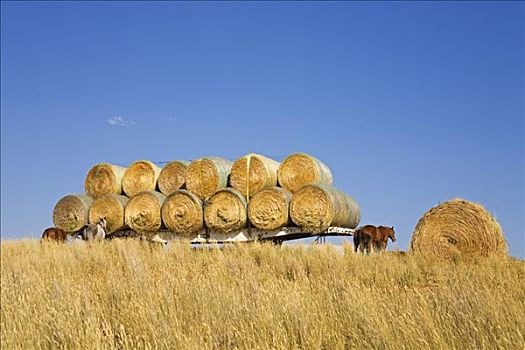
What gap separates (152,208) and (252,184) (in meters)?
2.75

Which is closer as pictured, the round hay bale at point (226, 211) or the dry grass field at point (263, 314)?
the dry grass field at point (263, 314)

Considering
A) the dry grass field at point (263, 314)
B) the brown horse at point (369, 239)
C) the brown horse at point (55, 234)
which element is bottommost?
the dry grass field at point (263, 314)

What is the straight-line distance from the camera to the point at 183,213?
1517 cm

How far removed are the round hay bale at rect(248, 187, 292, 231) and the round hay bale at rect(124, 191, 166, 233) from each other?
268 centimetres

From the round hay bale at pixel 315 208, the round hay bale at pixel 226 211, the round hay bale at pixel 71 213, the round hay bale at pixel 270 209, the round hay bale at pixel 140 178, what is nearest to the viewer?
the round hay bale at pixel 315 208

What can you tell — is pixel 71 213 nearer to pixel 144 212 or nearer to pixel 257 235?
pixel 144 212

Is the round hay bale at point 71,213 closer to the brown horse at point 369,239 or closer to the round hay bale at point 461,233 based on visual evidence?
the brown horse at point 369,239

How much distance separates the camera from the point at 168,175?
1666 cm

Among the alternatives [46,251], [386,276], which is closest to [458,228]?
[386,276]

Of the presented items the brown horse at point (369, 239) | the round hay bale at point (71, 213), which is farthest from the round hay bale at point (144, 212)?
the brown horse at point (369, 239)

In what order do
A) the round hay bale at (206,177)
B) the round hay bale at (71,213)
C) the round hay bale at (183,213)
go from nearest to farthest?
the round hay bale at (183,213) → the round hay bale at (206,177) → the round hay bale at (71,213)

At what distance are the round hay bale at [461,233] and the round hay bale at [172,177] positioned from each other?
6806 mm

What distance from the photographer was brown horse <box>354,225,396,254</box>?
559 inches

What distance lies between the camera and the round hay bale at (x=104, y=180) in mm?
16938
